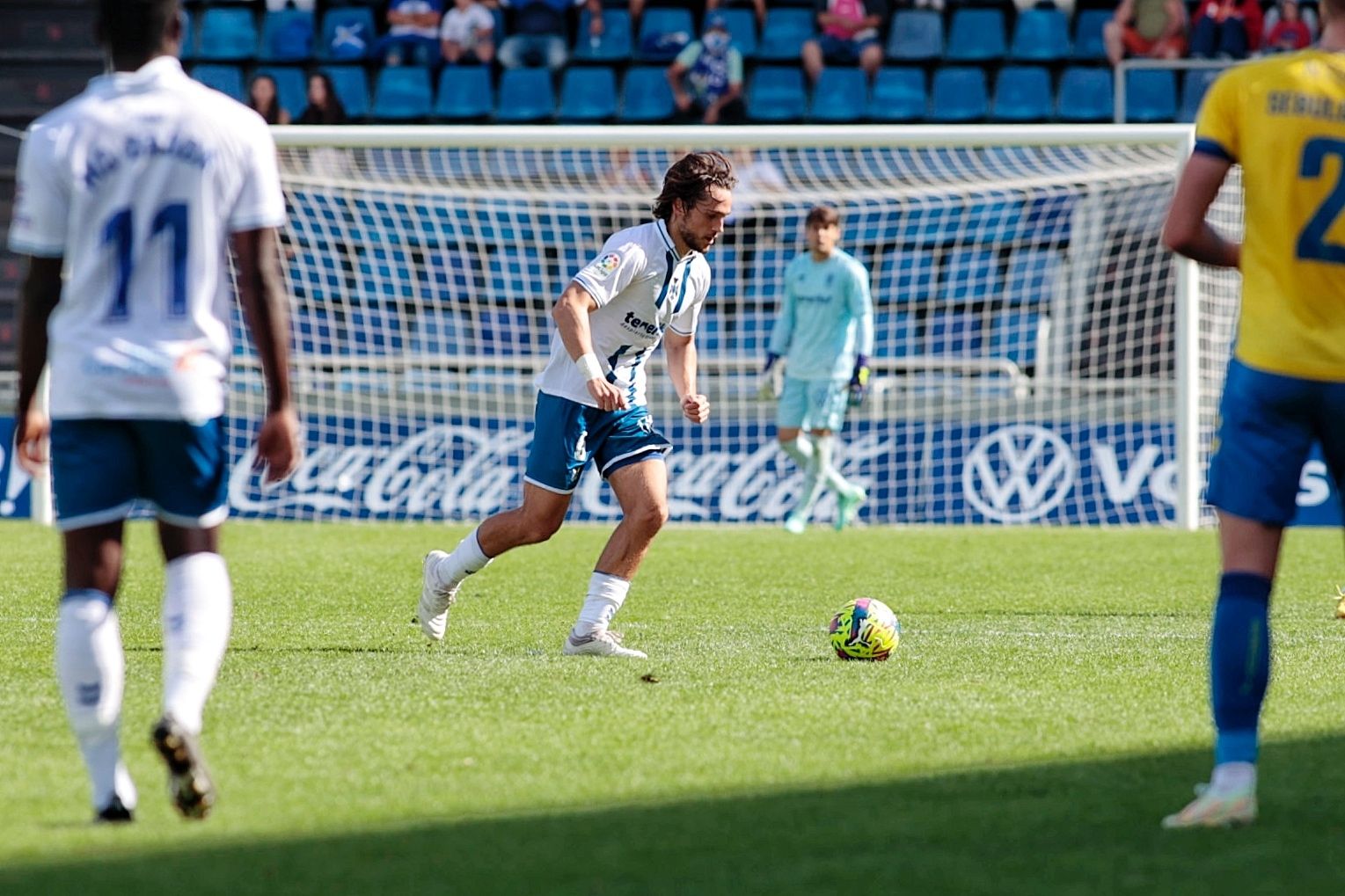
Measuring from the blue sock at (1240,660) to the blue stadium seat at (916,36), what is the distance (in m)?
15.2

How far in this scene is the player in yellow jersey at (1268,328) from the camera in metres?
4.11

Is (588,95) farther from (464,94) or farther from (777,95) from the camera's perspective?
(777,95)

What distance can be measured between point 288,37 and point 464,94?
6.91 ft

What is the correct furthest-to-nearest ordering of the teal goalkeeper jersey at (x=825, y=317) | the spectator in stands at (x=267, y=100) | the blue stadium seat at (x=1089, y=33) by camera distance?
the blue stadium seat at (x=1089, y=33) < the spectator in stands at (x=267, y=100) < the teal goalkeeper jersey at (x=825, y=317)

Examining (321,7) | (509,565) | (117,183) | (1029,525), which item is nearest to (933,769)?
(117,183)

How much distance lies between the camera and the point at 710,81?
18.1 meters

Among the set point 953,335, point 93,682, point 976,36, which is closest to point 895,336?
point 953,335

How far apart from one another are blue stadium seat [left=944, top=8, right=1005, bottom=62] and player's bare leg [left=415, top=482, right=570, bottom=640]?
12.6m

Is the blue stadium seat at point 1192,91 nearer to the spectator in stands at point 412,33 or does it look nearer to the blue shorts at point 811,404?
the blue shorts at point 811,404

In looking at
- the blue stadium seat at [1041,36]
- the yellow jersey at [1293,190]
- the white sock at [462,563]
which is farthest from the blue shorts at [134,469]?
the blue stadium seat at [1041,36]

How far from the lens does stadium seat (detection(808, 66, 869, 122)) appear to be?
18.4 meters

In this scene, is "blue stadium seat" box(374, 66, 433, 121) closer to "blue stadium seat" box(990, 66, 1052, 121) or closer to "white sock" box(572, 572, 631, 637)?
"blue stadium seat" box(990, 66, 1052, 121)

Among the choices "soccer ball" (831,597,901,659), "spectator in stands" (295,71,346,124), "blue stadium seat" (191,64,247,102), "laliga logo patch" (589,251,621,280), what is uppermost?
"blue stadium seat" (191,64,247,102)

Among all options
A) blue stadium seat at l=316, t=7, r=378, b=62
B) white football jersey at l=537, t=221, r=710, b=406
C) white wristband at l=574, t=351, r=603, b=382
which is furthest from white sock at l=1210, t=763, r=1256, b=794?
blue stadium seat at l=316, t=7, r=378, b=62
